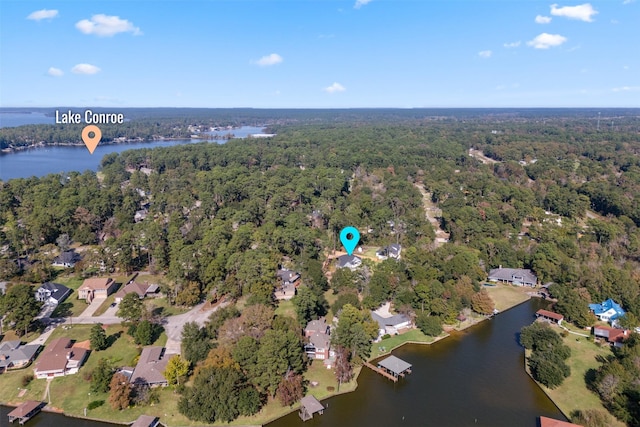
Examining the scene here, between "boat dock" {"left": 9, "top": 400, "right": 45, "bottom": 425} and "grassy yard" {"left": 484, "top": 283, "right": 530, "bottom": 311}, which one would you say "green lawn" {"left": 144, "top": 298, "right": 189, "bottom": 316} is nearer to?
"boat dock" {"left": 9, "top": 400, "right": 45, "bottom": 425}

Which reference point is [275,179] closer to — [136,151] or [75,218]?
[75,218]

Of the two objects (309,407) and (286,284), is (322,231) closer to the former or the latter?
(286,284)

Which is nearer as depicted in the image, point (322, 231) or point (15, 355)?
point (15, 355)

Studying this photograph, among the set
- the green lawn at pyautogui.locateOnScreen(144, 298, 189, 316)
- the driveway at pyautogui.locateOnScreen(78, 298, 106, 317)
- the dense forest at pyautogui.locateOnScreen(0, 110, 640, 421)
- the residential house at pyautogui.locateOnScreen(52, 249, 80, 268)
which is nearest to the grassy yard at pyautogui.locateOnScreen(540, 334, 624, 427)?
the dense forest at pyautogui.locateOnScreen(0, 110, 640, 421)

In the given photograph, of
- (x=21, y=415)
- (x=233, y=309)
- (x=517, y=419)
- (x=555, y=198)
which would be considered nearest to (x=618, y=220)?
(x=555, y=198)

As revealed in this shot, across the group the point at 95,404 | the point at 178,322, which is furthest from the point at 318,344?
the point at 95,404

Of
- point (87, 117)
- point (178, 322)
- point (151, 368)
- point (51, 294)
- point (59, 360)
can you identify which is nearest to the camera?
point (151, 368)

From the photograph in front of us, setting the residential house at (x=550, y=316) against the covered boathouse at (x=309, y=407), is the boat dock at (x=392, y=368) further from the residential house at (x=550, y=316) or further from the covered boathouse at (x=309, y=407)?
the residential house at (x=550, y=316)

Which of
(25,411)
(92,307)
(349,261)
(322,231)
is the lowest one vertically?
(25,411)

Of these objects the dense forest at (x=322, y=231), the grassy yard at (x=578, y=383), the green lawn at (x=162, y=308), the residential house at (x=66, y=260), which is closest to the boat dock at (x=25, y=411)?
the dense forest at (x=322, y=231)
